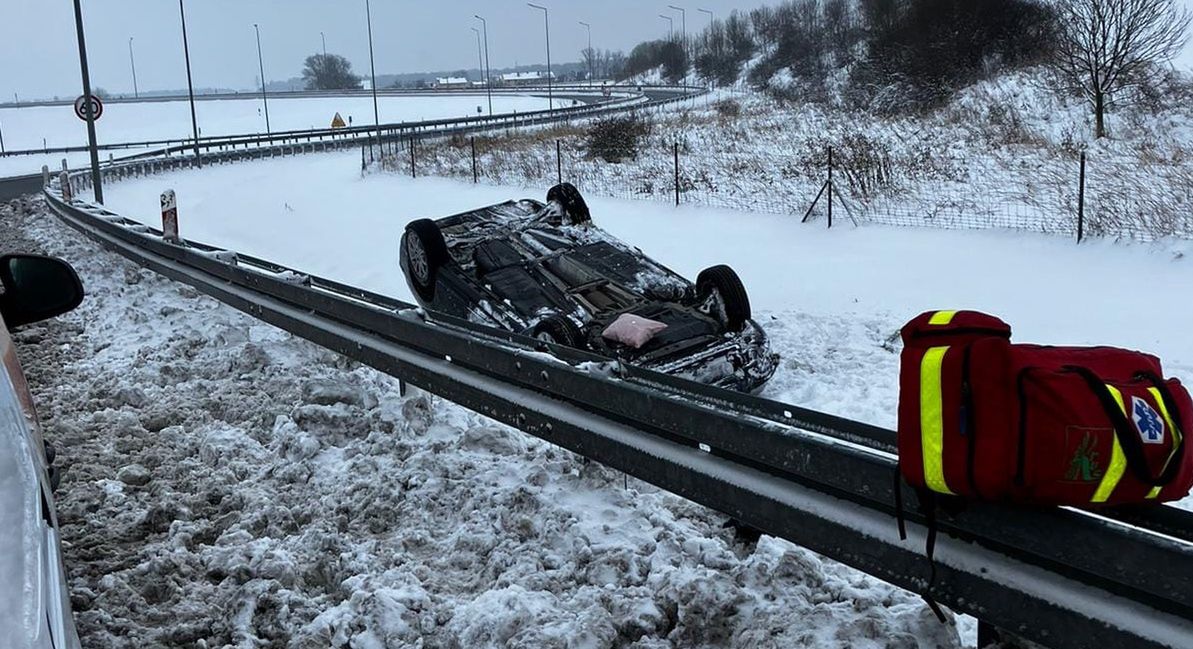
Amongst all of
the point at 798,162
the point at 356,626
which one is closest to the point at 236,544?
the point at 356,626

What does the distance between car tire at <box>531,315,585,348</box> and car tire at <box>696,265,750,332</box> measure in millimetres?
1230

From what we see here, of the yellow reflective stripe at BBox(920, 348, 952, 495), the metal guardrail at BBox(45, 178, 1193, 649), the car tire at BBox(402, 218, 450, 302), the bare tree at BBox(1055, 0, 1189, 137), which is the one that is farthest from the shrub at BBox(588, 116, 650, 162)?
the yellow reflective stripe at BBox(920, 348, 952, 495)

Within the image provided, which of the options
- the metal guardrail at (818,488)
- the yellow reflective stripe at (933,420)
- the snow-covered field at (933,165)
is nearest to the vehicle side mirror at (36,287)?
the metal guardrail at (818,488)

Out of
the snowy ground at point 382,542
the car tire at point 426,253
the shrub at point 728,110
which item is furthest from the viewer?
the shrub at point 728,110

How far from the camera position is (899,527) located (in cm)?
291

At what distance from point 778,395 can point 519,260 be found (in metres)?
2.51

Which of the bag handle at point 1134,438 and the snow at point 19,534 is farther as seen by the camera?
the bag handle at point 1134,438

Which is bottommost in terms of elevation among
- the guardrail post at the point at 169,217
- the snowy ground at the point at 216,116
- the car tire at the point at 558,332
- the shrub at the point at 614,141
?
the car tire at the point at 558,332

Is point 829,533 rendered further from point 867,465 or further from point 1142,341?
point 1142,341

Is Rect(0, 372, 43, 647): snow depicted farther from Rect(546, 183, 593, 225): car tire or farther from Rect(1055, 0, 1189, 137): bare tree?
Rect(1055, 0, 1189, 137): bare tree

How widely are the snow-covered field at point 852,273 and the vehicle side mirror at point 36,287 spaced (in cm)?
514

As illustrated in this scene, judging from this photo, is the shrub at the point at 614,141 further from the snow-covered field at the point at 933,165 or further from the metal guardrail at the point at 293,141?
the metal guardrail at the point at 293,141

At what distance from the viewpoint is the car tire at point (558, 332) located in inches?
261

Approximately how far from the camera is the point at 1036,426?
2371mm
